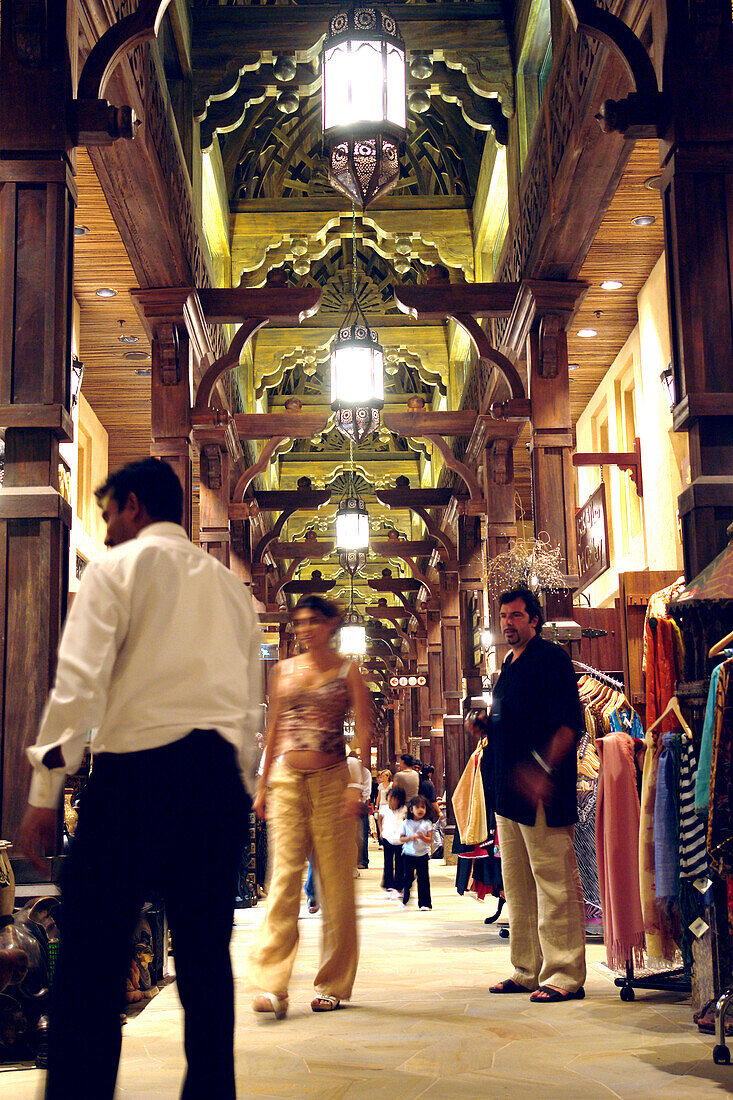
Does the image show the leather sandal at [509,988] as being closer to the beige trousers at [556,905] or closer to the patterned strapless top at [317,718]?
the beige trousers at [556,905]

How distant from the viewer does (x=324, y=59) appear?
7051 millimetres

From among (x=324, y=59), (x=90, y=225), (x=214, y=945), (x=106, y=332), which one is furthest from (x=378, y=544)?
(x=214, y=945)

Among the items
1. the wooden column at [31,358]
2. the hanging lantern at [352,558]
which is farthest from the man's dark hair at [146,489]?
the hanging lantern at [352,558]

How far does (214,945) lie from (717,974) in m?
2.47

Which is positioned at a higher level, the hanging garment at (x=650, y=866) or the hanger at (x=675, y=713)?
the hanger at (x=675, y=713)

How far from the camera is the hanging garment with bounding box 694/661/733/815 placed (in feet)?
13.6

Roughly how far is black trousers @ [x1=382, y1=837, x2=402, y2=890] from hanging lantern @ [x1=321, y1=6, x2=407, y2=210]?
7.78 metres

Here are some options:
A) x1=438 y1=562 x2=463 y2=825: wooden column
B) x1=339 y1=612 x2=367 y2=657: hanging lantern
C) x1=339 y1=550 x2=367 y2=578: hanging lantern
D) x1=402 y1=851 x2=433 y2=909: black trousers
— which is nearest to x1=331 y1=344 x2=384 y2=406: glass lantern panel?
x1=402 y1=851 x2=433 y2=909: black trousers

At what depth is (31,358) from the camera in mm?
5551

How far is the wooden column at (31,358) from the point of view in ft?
17.4

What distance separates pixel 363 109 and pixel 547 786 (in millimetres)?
3760

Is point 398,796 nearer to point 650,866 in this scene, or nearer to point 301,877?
point 301,877

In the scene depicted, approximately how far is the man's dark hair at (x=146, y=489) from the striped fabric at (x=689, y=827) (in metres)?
2.59

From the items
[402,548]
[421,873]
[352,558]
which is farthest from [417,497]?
[421,873]
